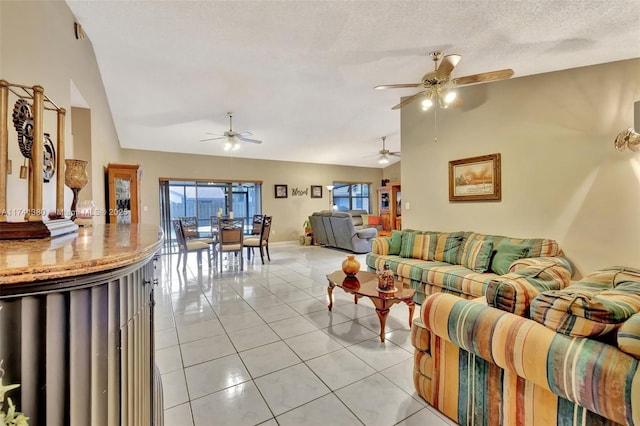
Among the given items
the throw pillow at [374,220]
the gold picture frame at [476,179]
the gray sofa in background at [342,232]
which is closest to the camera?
the gold picture frame at [476,179]

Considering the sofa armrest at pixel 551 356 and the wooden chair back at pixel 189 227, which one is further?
the wooden chair back at pixel 189 227

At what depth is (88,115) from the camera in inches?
130

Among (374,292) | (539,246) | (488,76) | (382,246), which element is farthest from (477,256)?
(488,76)

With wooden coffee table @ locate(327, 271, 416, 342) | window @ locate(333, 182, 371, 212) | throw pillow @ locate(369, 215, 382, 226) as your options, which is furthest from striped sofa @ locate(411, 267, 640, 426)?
window @ locate(333, 182, 371, 212)

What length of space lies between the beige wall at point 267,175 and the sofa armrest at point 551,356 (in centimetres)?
710

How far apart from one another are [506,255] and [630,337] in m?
2.23

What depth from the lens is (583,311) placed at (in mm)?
1140

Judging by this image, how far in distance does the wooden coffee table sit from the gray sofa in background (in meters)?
3.41

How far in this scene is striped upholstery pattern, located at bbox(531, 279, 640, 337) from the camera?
111 centimetres

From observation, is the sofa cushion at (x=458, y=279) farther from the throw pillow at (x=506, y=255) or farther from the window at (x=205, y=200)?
the window at (x=205, y=200)

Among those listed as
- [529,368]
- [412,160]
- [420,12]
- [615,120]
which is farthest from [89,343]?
[412,160]

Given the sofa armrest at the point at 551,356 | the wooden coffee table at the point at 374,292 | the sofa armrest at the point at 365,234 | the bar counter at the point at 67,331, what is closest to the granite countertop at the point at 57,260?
the bar counter at the point at 67,331

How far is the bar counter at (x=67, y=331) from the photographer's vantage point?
64 cm

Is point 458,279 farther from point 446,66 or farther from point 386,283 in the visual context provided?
point 446,66
